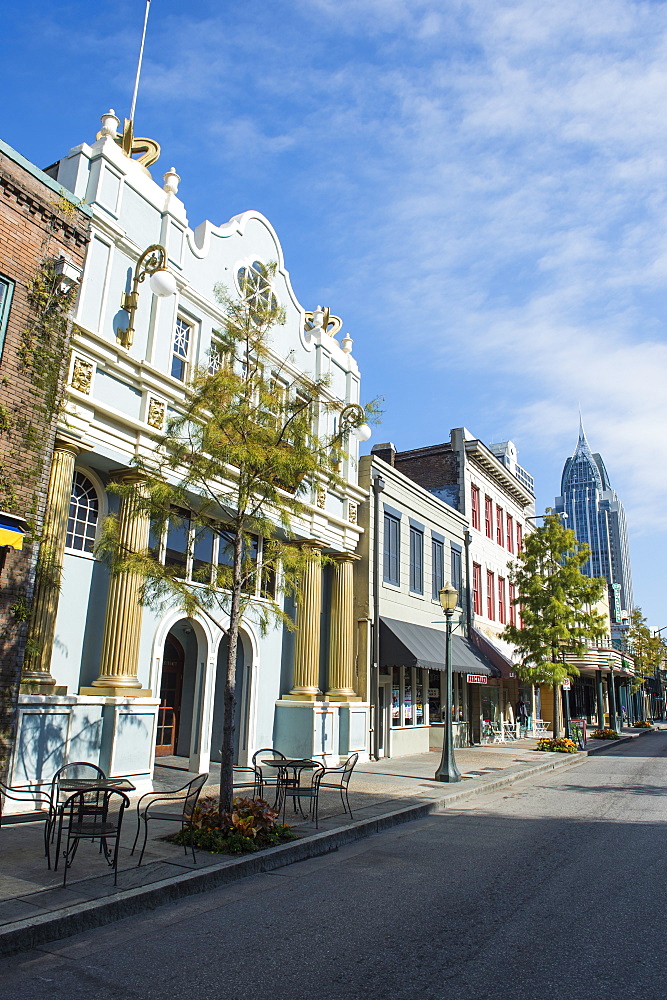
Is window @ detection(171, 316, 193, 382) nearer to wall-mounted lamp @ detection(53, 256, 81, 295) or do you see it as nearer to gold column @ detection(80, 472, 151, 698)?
gold column @ detection(80, 472, 151, 698)

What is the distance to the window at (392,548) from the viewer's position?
21.4 meters

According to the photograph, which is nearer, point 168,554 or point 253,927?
point 253,927

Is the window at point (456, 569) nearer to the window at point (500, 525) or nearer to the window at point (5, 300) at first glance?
the window at point (500, 525)

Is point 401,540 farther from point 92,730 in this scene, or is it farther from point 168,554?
point 92,730

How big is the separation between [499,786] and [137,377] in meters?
11.6

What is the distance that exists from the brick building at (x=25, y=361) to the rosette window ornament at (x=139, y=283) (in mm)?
1555

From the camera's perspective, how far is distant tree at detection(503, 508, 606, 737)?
2442 centimetres

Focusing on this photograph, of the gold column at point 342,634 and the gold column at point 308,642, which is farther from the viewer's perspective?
the gold column at point 342,634

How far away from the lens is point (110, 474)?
1298 centimetres

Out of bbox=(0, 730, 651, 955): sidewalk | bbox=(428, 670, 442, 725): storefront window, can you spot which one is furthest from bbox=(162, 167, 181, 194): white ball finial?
bbox=(428, 670, 442, 725): storefront window

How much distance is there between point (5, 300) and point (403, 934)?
31.3ft

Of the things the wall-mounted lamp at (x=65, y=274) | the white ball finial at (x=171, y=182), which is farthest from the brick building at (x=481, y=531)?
the wall-mounted lamp at (x=65, y=274)

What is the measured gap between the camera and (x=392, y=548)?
71.7ft

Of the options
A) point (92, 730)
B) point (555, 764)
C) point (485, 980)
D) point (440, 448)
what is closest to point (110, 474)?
point (92, 730)
